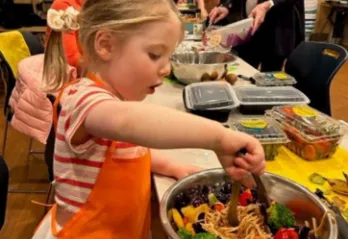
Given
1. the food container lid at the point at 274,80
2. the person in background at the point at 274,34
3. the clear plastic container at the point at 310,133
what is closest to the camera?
the clear plastic container at the point at 310,133

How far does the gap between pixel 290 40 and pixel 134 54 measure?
189 centimetres

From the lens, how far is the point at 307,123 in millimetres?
1143

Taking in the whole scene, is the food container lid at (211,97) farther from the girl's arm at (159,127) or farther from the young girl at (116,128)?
the girl's arm at (159,127)

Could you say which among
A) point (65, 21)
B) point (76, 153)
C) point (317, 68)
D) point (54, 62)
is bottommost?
point (317, 68)

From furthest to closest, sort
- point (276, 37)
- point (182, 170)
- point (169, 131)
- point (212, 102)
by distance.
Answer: point (276, 37) → point (212, 102) → point (182, 170) → point (169, 131)

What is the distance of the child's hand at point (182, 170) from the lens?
3.23 feet

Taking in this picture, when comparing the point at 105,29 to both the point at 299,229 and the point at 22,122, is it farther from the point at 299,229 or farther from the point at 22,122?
the point at 22,122

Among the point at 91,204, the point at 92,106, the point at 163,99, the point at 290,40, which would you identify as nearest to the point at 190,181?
the point at 91,204

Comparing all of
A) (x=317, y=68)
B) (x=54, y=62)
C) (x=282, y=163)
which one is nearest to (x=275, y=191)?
(x=282, y=163)

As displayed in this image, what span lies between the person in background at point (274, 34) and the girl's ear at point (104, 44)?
5.57 ft

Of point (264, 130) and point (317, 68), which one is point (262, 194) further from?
point (317, 68)

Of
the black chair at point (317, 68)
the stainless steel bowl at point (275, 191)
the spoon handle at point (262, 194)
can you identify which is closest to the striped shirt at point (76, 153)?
the stainless steel bowl at point (275, 191)

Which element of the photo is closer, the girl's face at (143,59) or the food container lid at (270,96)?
the girl's face at (143,59)

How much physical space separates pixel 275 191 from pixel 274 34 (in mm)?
1687
